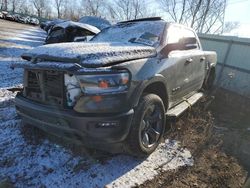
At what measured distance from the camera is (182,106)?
4.53 m

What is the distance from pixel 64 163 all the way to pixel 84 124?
833mm

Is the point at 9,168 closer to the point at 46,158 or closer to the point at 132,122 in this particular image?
the point at 46,158

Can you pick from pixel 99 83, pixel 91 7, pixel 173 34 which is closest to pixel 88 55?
pixel 99 83

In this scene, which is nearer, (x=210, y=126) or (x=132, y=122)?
(x=132, y=122)

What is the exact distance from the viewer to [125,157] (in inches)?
140

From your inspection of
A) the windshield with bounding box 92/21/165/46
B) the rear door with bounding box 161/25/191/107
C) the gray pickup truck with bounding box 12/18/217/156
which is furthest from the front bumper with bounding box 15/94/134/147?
the windshield with bounding box 92/21/165/46

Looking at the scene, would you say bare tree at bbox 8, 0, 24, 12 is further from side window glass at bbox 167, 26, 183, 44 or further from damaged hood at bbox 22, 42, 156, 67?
damaged hood at bbox 22, 42, 156, 67

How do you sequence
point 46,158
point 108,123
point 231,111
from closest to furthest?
point 108,123 < point 46,158 < point 231,111

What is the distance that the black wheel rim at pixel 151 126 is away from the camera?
338 cm

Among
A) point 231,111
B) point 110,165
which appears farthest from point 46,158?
point 231,111

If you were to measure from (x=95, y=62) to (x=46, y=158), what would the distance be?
1.46 meters

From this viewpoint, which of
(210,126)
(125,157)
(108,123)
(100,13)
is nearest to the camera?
(108,123)

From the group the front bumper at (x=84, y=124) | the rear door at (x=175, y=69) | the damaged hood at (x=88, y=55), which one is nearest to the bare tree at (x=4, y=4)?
the rear door at (x=175, y=69)

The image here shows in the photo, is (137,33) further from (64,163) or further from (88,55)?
(64,163)
